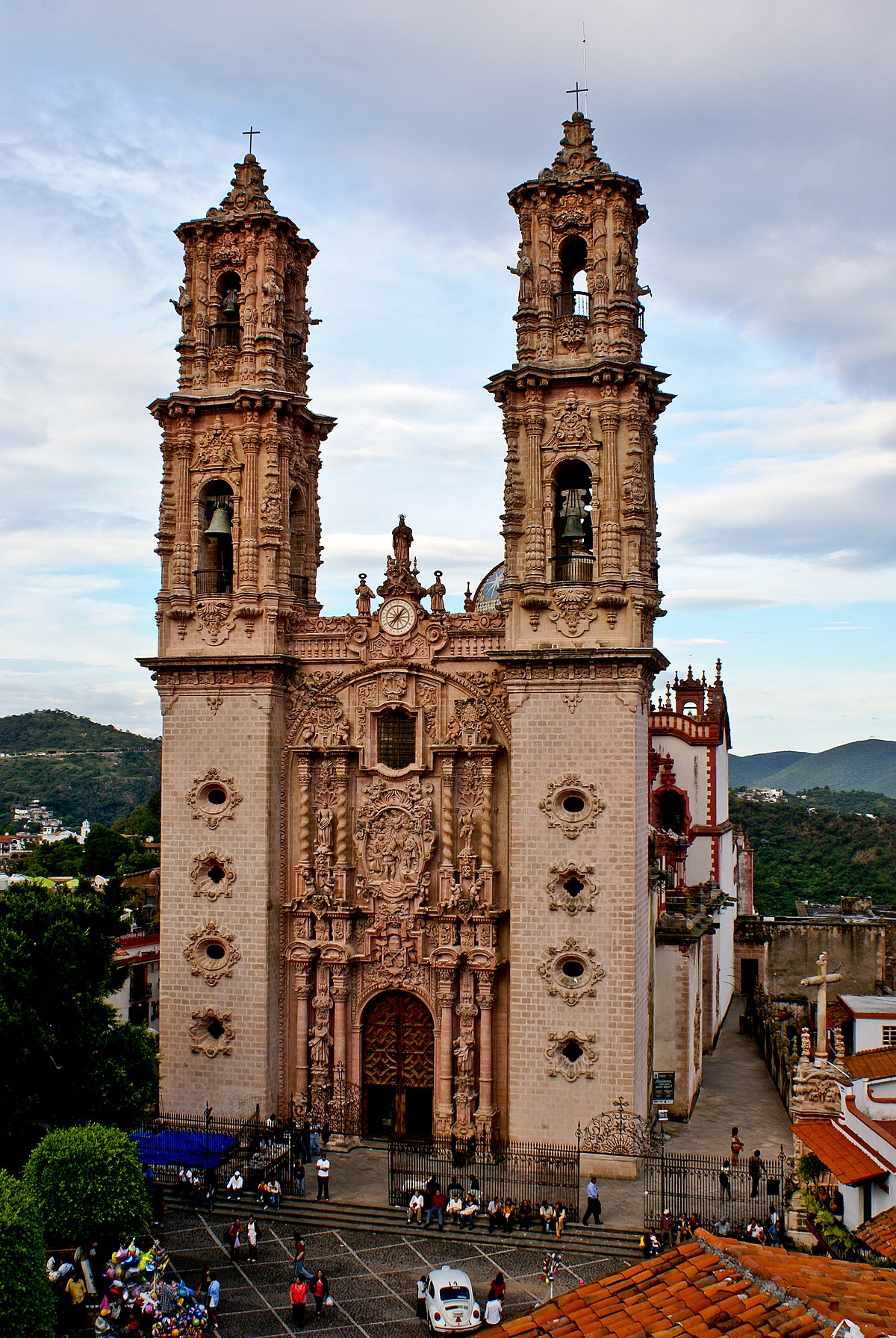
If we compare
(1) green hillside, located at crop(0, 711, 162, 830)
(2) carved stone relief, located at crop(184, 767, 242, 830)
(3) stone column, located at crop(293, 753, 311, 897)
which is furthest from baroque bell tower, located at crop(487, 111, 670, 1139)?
(1) green hillside, located at crop(0, 711, 162, 830)

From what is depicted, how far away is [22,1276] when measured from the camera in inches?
749

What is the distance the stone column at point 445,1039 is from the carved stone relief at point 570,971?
→ 247 centimetres

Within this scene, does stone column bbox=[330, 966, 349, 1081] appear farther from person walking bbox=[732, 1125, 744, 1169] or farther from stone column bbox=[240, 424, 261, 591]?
stone column bbox=[240, 424, 261, 591]

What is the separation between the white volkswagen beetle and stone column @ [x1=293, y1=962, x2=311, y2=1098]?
9535 mm

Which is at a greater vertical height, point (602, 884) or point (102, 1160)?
point (602, 884)

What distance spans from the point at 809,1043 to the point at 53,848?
61.8 metres

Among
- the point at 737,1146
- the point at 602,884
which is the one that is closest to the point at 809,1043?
the point at 737,1146

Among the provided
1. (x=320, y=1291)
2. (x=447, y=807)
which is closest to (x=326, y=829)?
(x=447, y=807)

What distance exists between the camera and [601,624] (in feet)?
97.8

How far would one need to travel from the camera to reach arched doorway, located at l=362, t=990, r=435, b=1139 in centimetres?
3094

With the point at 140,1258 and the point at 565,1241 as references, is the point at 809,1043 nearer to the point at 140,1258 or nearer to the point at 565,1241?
the point at 565,1241

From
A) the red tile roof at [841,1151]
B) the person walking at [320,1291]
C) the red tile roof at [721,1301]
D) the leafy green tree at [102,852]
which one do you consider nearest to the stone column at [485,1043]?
the red tile roof at [841,1151]

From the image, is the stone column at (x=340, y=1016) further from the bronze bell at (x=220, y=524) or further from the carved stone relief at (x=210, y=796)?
the bronze bell at (x=220, y=524)

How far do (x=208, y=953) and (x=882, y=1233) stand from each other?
18.1 metres
